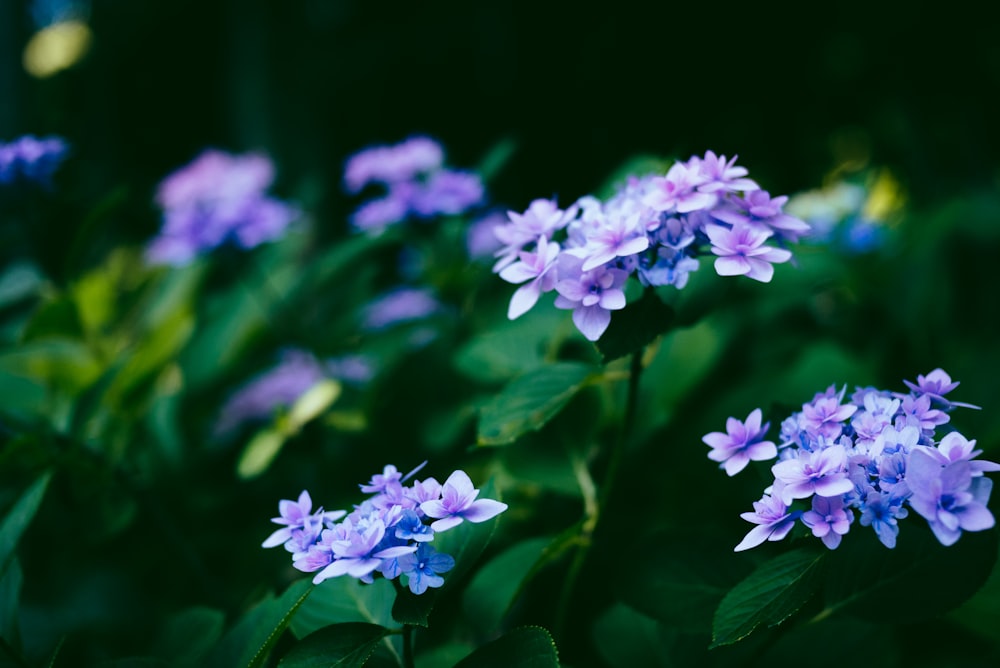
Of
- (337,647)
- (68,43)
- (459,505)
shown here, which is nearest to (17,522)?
(337,647)

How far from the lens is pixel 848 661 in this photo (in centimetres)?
90

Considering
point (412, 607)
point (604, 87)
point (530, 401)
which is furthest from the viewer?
point (604, 87)

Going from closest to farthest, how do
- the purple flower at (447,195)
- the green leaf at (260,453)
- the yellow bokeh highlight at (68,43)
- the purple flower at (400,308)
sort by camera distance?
the green leaf at (260,453) → the purple flower at (447,195) → the purple flower at (400,308) → the yellow bokeh highlight at (68,43)

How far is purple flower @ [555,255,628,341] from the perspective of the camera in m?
0.72

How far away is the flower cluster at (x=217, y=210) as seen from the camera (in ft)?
5.03

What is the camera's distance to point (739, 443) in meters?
0.69

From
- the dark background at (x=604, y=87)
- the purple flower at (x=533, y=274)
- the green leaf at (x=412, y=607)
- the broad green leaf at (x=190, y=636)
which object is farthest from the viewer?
the dark background at (x=604, y=87)

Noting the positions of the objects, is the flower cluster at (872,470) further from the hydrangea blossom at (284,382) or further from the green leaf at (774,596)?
the hydrangea blossom at (284,382)

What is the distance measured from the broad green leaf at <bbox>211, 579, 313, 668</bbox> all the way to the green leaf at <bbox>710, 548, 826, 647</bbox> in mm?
365

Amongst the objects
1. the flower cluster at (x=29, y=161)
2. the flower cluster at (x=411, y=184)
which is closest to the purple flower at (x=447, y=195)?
the flower cluster at (x=411, y=184)

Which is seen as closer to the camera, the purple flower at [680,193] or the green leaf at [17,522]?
the purple flower at [680,193]

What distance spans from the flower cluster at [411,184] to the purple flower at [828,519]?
971 mm

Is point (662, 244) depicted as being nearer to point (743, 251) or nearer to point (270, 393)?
point (743, 251)

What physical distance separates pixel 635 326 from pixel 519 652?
12.3 inches
